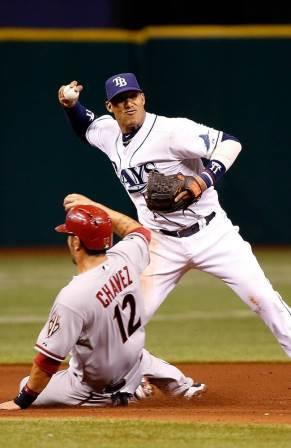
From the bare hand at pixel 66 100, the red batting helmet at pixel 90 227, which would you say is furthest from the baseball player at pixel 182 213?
the red batting helmet at pixel 90 227

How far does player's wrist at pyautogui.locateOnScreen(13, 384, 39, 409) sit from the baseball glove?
140 cm

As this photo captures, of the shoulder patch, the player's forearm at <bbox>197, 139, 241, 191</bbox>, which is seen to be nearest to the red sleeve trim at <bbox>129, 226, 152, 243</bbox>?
the player's forearm at <bbox>197, 139, 241, 191</bbox>

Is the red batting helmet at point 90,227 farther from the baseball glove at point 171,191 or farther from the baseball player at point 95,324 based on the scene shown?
the baseball glove at point 171,191

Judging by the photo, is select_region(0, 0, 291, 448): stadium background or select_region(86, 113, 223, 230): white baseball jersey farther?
select_region(0, 0, 291, 448): stadium background

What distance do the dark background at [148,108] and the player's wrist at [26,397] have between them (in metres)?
9.38

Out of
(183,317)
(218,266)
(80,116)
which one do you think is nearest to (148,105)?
(183,317)

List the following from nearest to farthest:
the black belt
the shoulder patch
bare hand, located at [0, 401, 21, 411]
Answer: the shoulder patch → bare hand, located at [0, 401, 21, 411] → the black belt

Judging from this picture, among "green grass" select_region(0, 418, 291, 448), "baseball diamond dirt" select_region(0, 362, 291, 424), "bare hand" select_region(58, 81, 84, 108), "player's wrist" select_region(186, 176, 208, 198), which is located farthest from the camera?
"bare hand" select_region(58, 81, 84, 108)

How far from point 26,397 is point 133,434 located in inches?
33.1

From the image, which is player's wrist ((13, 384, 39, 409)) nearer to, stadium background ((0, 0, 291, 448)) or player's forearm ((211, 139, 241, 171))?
player's forearm ((211, 139, 241, 171))

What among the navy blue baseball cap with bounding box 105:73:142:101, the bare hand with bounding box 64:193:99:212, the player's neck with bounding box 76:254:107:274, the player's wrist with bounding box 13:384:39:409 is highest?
the navy blue baseball cap with bounding box 105:73:142:101

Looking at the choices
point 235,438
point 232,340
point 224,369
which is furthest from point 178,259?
point 232,340

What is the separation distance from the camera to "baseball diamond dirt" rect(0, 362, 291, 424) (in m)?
5.84

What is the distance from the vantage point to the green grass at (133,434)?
202 inches
